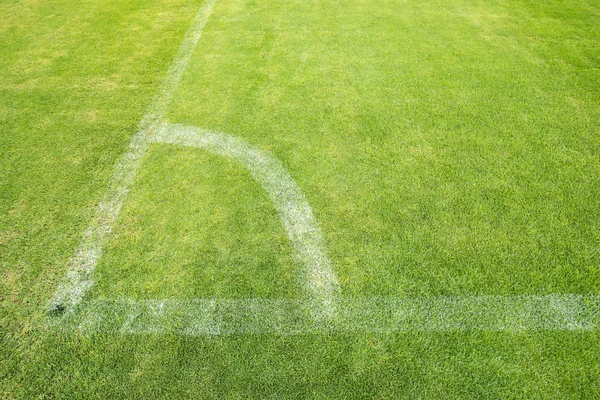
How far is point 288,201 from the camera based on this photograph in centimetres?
264

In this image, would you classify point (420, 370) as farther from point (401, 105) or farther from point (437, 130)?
point (401, 105)

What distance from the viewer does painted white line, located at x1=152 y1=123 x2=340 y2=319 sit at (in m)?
2.18

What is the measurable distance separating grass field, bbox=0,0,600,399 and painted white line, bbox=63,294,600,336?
0.01m

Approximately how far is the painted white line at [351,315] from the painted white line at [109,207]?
157mm

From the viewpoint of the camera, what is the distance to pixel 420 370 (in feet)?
6.08

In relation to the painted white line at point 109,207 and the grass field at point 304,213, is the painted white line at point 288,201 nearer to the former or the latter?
the grass field at point 304,213

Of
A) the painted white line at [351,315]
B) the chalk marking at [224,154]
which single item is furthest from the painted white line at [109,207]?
the painted white line at [351,315]

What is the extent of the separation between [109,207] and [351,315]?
1.80 meters

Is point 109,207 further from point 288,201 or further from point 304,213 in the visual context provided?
point 304,213

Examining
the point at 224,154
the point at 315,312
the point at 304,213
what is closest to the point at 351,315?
the point at 315,312

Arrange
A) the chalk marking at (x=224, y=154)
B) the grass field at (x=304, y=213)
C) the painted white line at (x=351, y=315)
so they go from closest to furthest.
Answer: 1. the grass field at (x=304, y=213)
2. the painted white line at (x=351, y=315)
3. the chalk marking at (x=224, y=154)

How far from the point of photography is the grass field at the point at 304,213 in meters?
1.89

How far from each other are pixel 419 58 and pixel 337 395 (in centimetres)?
348

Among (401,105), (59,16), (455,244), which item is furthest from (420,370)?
(59,16)
